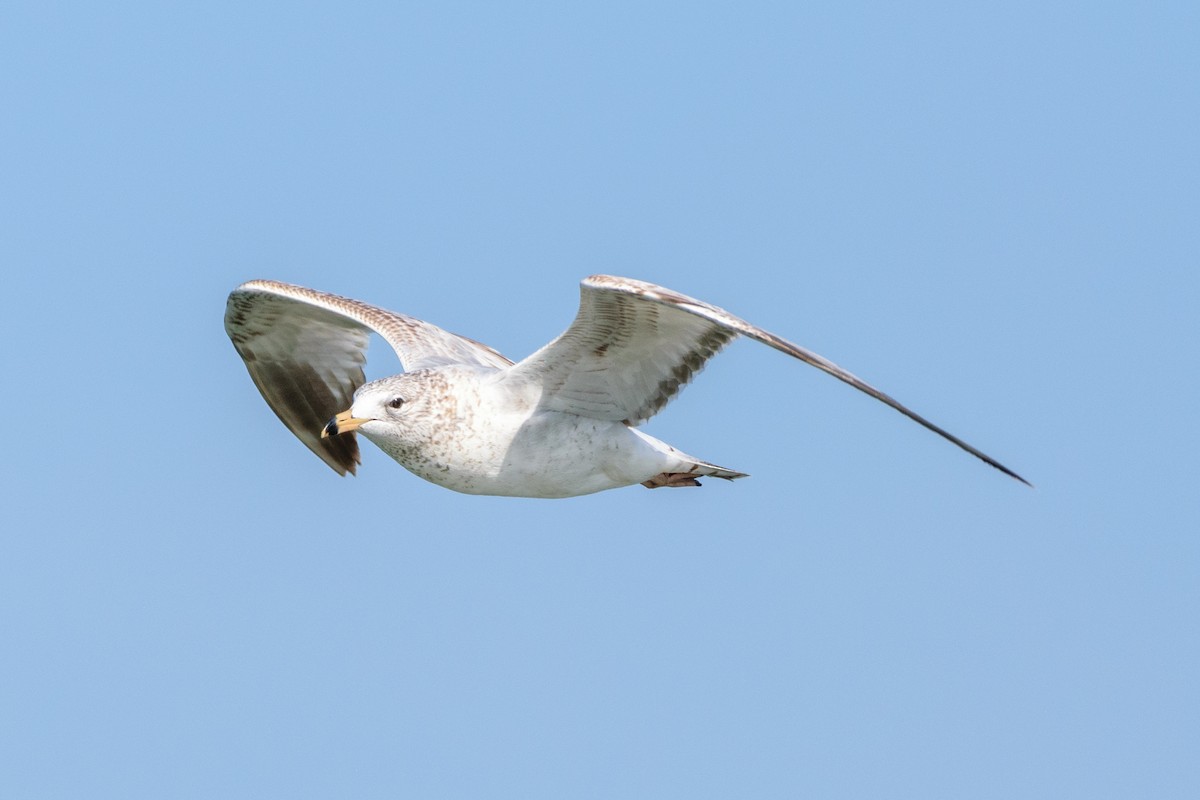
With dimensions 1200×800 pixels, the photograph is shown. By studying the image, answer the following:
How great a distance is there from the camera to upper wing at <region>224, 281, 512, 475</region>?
1680 cm

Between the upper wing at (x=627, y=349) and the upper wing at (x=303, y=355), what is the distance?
3220 millimetres

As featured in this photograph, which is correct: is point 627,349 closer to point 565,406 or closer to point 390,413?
point 565,406

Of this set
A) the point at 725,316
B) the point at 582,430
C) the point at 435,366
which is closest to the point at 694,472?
the point at 582,430

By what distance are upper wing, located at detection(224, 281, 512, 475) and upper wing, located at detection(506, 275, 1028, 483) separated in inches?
127

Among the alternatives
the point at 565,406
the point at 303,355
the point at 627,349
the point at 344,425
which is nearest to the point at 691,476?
the point at 565,406

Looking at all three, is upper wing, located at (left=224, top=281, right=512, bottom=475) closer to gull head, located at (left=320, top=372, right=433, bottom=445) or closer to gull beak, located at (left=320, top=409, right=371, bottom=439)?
gull head, located at (left=320, top=372, right=433, bottom=445)

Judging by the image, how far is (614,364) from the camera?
13.0 metres

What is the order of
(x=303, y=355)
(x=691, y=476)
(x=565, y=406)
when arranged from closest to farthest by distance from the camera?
(x=565, y=406)
(x=691, y=476)
(x=303, y=355)

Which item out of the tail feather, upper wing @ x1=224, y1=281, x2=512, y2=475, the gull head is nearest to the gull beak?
the gull head

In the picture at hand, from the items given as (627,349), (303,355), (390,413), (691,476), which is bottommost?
(691,476)

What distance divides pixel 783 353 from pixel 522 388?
10.2 feet

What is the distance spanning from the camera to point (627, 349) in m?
12.8

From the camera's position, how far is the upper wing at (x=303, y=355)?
1680cm

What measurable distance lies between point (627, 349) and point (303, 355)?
5968 mm
